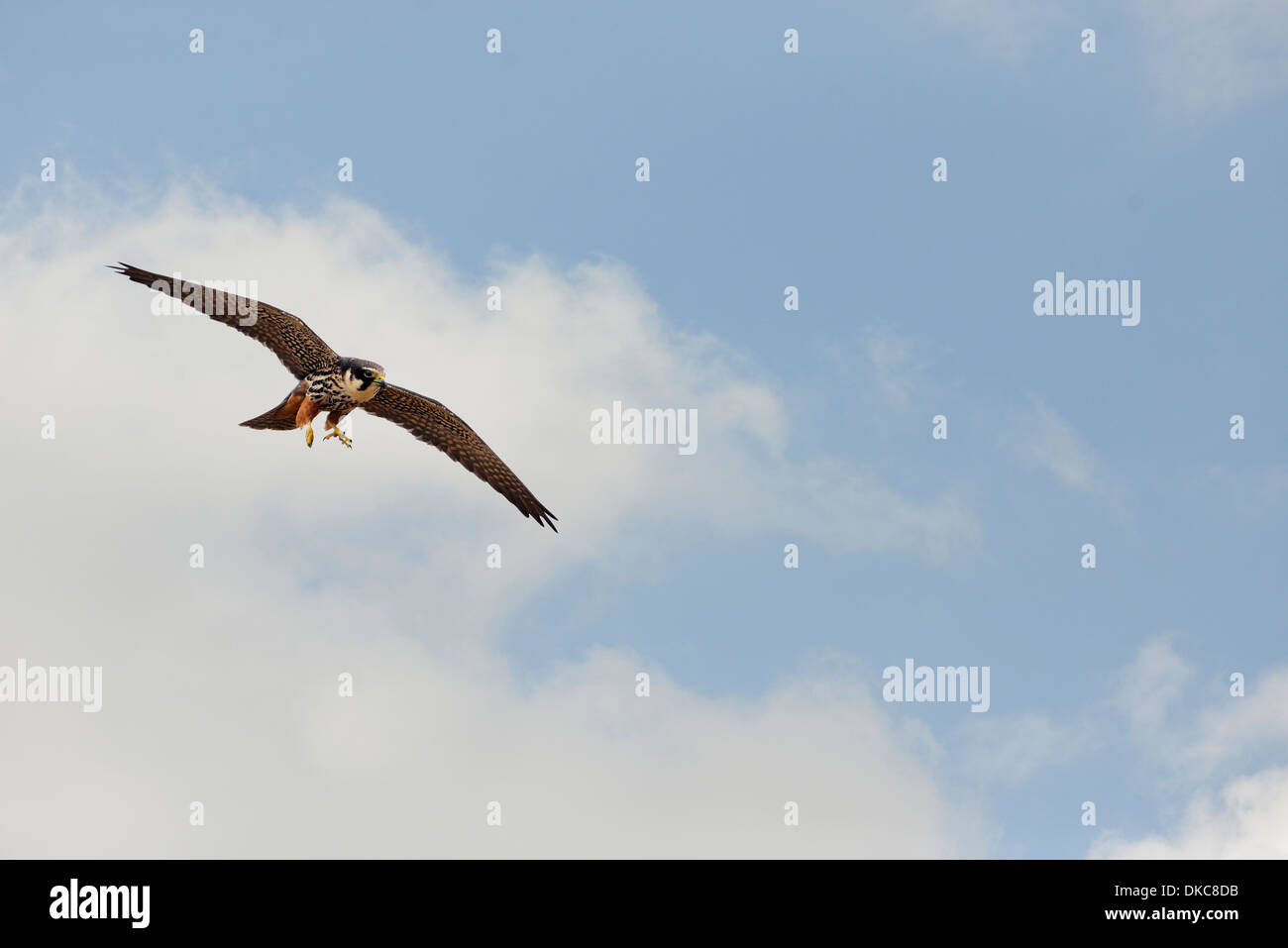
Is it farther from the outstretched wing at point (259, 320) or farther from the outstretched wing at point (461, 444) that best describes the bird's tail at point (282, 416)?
the outstretched wing at point (461, 444)

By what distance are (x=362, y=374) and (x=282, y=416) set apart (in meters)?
A: 1.69

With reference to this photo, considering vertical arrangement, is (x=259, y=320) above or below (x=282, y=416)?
above

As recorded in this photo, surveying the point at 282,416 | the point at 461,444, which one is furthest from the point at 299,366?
the point at 461,444

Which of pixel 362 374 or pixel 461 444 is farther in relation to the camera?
pixel 461 444

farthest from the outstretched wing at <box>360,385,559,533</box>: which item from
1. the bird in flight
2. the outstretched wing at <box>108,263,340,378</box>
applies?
the outstretched wing at <box>108,263,340,378</box>

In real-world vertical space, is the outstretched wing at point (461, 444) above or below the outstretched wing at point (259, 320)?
below

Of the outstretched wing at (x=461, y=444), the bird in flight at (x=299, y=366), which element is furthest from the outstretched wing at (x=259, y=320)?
the outstretched wing at (x=461, y=444)

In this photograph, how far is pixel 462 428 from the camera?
23125mm

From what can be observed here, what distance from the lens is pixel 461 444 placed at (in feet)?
77.4

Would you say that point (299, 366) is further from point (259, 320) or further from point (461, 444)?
point (461, 444)

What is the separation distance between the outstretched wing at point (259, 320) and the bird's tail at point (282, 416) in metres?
0.65

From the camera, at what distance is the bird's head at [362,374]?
20.6 m
